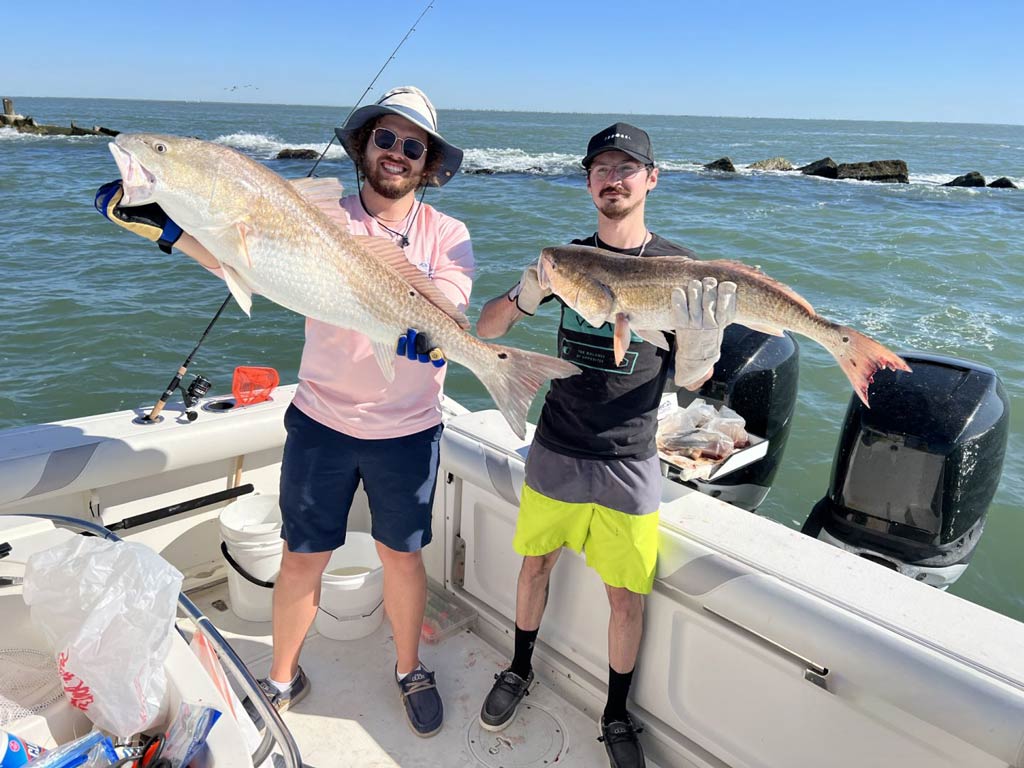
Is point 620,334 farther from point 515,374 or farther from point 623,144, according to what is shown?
point 623,144

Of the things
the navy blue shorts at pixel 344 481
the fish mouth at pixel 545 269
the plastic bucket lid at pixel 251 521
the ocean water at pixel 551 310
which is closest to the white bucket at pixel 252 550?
the plastic bucket lid at pixel 251 521

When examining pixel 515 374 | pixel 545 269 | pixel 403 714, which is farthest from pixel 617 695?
pixel 545 269

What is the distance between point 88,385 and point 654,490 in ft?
27.1

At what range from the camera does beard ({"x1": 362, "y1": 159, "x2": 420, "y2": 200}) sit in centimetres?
271

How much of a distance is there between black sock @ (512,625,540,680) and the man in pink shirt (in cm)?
45

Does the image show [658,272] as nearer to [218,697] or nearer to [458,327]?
[458,327]

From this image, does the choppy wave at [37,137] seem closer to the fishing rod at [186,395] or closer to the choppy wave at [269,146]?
the choppy wave at [269,146]

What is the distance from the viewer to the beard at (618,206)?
2.89 m

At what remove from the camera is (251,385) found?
13.0ft

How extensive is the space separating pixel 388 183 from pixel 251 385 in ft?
5.85

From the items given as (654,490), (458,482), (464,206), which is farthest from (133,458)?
(464,206)

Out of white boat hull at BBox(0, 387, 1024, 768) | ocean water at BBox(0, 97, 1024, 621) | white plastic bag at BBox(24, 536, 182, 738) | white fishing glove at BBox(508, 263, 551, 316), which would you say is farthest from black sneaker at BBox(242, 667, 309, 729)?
ocean water at BBox(0, 97, 1024, 621)

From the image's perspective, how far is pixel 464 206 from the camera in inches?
845

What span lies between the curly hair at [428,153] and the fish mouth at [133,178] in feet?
2.90
